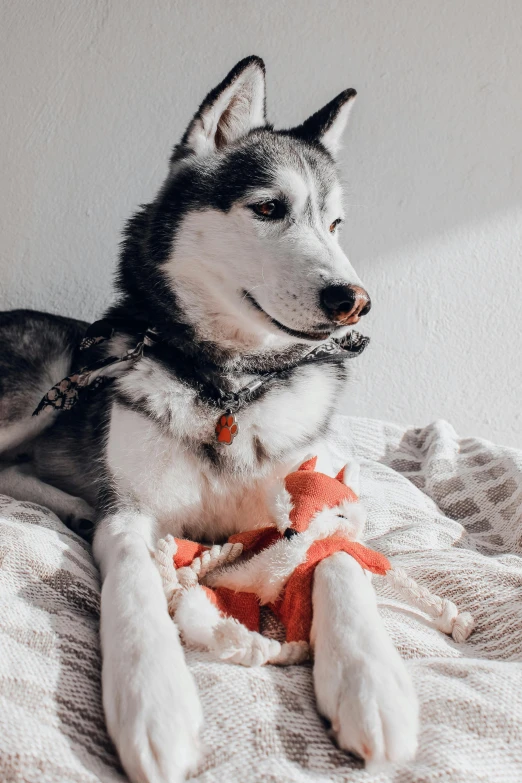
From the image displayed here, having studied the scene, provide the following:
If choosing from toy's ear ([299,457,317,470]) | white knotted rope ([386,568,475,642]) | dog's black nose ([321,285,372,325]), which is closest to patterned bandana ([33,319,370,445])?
toy's ear ([299,457,317,470])

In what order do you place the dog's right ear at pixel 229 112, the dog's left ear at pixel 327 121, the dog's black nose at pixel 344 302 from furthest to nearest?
the dog's left ear at pixel 327 121 < the dog's right ear at pixel 229 112 < the dog's black nose at pixel 344 302

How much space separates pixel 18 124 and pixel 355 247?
1.23 metres

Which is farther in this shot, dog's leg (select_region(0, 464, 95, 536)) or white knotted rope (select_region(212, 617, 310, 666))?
dog's leg (select_region(0, 464, 95, 536))

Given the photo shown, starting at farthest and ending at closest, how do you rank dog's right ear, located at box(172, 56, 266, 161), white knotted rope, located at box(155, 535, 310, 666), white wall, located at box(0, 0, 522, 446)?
white wall, located at box(0, 0, 522, 446), dog's right ear, located at box(172, 56, 266, 161), white knotted rope, located at box(155, 535, 310, 666)

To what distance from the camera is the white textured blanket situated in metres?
0.54

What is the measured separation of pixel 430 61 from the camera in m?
2.10

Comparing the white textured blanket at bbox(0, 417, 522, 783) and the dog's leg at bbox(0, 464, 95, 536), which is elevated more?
the white textured blanket at bbox(0, 417, 522, 783)

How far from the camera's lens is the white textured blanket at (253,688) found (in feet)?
1.79

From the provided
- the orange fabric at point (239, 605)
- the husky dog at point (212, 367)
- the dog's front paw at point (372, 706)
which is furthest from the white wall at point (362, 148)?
the dog's front paw at point (372, 706)

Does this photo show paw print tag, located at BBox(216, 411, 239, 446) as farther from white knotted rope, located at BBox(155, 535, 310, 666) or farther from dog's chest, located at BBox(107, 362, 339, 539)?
white knotted rope, located at BBox(155, 535, 310, 666)

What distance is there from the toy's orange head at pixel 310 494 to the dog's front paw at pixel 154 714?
282 millimetres

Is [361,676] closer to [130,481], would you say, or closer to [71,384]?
[130,481]

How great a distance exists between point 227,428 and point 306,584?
372mm

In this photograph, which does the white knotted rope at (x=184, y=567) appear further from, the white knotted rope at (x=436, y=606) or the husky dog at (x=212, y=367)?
the white knotted rope at (x=436, y=606)
